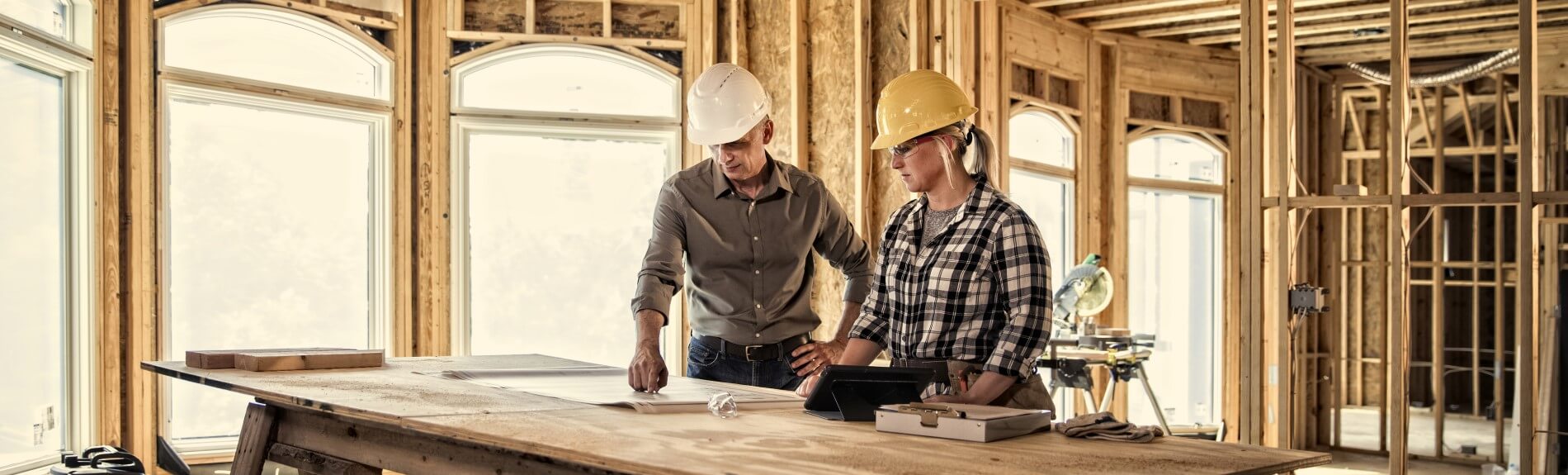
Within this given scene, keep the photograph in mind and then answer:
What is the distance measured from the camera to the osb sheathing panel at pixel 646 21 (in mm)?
6832

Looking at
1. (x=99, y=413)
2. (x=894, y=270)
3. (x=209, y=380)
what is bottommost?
(x=99, y=413)

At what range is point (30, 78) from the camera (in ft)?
16.5

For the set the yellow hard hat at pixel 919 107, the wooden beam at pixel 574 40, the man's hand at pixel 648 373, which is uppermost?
the wooden beam at pixel 574 40

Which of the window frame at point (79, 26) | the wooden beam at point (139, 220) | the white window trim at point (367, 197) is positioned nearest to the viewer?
the window frame at point (79, 26)

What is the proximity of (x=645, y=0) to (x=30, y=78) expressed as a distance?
293 cm

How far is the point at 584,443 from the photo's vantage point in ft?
6.45

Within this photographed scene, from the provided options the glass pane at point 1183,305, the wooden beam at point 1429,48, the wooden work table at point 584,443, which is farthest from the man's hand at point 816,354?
the wooden beam at point 1429,48

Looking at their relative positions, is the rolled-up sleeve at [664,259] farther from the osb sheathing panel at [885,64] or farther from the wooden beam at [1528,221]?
the osb sheathing panel at [885,64]

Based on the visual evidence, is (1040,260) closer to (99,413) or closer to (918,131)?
(918,131)

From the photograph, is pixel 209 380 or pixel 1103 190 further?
pixel 1103 190

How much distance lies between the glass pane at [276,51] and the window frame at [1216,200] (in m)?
5.13

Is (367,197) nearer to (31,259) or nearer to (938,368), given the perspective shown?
(31,259)

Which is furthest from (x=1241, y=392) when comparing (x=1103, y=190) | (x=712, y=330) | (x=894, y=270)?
(x=1103, y=190)

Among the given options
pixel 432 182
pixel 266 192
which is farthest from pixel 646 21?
pixel 266 192
